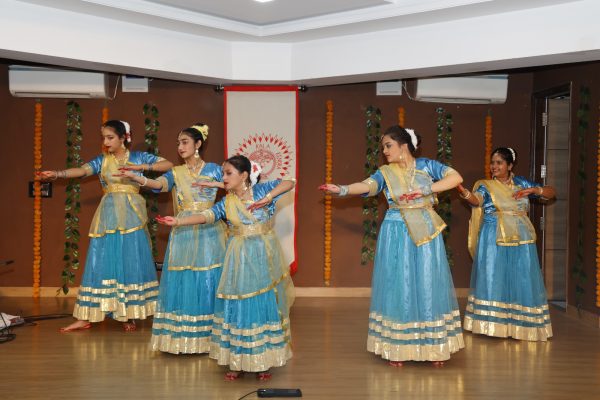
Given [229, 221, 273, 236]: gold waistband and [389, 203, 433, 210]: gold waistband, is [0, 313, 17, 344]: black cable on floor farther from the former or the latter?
[389, 203, 433, 210]: gold waistband

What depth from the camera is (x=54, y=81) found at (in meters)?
7.00

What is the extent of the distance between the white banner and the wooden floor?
205 cm

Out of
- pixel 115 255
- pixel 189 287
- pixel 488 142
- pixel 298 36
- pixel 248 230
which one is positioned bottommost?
pixel 189 287

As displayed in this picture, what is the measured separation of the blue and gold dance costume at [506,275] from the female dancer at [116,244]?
2807mm

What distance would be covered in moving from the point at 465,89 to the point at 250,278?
388 centimetres

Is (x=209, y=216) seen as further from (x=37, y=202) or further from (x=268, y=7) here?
(x=37, y=202)

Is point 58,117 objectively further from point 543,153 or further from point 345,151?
point 543,153

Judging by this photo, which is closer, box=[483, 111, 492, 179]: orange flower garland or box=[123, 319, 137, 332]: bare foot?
box=[123, 319, 137, 332]: bare foot

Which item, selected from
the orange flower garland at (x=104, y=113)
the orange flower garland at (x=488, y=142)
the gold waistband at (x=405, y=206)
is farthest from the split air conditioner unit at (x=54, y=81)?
the orange flower garland at (x=488, y=142)

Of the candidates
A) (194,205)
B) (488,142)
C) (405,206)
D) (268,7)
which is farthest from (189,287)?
(488,142)

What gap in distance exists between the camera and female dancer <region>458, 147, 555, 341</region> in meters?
5.75

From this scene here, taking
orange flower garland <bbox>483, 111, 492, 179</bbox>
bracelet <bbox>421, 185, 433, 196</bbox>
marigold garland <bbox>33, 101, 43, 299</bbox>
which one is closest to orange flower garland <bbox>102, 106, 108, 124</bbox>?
marigold garland <bbox>33, 101, 43, 299</bbox>

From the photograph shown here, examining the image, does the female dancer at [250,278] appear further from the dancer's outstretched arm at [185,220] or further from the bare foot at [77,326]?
the bare foot at [77,326]

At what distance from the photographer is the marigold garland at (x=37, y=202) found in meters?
7.31
